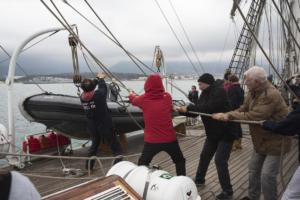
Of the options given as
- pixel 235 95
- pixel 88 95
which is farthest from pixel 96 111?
pixel 235 95

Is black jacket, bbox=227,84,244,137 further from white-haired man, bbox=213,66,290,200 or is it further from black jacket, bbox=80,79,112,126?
black jacket, bbox=80,79,112,126

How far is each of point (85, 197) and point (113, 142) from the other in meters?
3.50

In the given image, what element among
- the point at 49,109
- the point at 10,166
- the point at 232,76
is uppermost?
the point at 232,76

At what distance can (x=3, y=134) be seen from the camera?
665 centimetres

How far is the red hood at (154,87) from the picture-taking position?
399cm

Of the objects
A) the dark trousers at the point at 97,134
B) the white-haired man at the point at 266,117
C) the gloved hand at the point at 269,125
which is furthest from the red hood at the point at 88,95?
the gloved hand at the point at 269,125

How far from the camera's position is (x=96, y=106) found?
6094 millimetres

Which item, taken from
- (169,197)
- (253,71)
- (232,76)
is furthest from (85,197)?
(232,76)

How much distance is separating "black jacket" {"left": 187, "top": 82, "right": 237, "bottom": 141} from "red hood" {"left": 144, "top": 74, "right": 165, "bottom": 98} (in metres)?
0.53

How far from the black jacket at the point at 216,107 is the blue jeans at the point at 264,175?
48cm

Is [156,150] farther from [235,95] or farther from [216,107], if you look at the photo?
[235,95]

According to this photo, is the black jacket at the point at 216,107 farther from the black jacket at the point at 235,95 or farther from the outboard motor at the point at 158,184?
the black jacket at the point at 235,95

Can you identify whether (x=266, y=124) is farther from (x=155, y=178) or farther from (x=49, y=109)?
(x=49, y=109)

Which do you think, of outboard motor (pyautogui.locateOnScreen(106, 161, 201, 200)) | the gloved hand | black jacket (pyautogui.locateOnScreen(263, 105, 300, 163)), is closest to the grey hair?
the gloved hand
